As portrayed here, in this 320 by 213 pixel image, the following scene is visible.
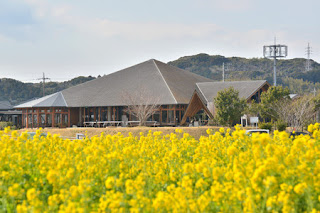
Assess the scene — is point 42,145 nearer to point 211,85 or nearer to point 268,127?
point 268,127

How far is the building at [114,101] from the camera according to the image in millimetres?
36344

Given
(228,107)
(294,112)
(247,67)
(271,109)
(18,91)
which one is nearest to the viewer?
(228,107)

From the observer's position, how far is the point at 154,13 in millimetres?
21016

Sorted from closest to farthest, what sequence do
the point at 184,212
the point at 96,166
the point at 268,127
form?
the point at 184,212
the point at 96,166
the point at 268,127

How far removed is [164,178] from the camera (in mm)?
6836

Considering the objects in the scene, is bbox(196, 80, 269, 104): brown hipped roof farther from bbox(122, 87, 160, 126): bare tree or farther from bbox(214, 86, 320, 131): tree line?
bbox(122, 87, 160, 126): bare tree

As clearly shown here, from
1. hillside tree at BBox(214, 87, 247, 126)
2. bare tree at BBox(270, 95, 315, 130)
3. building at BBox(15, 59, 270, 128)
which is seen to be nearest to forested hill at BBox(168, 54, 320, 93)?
building at BBox(15, 59, 270, 128)

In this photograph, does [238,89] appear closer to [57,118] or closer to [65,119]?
[65,119]

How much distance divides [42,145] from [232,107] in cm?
2316

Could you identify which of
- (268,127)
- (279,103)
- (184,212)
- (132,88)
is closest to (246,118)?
(279,103)

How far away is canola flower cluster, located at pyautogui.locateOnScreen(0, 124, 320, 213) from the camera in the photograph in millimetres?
4812

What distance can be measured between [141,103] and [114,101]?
4.39 metres

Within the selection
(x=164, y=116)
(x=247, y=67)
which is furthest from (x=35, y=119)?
(x=247, y=67)

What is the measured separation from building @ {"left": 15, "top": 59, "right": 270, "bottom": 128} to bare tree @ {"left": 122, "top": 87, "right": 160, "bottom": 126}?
0.12 meters
